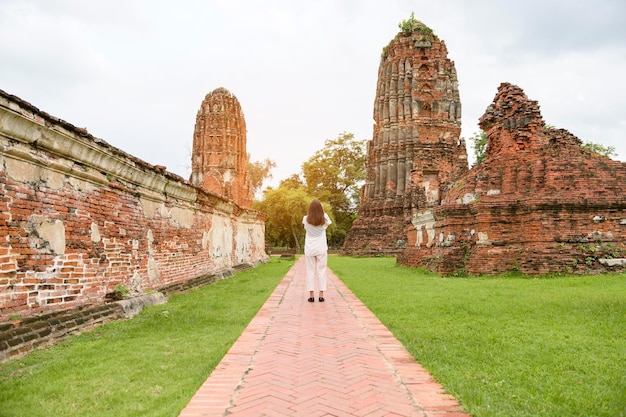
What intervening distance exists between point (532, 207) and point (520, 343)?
23.7ft

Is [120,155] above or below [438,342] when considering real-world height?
above

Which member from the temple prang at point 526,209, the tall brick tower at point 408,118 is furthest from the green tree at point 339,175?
the temple prang at point 526,209

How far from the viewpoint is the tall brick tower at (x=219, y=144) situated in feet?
76.3

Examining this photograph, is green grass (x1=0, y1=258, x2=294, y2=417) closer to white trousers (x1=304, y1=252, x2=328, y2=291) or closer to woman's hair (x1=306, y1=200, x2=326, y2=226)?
white trousers (x1=304, y1=252, x2=328, y2=291)

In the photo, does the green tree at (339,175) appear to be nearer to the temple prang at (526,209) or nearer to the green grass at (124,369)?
the temple prang at (526,209)

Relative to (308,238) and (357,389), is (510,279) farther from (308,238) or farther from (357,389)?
(357,389)

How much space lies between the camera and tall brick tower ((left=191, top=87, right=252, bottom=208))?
23.3 metres

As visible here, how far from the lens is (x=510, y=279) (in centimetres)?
1007

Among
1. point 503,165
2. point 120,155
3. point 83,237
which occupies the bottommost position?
point 83,237

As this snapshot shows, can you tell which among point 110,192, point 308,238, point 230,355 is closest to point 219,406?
point 230,355

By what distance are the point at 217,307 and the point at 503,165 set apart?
26.8ft

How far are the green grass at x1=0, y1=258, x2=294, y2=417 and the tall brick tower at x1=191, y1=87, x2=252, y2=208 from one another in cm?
1792

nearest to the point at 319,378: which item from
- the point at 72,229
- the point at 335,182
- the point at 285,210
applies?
the point at 72,229

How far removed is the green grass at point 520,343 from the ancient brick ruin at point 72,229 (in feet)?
11.3
